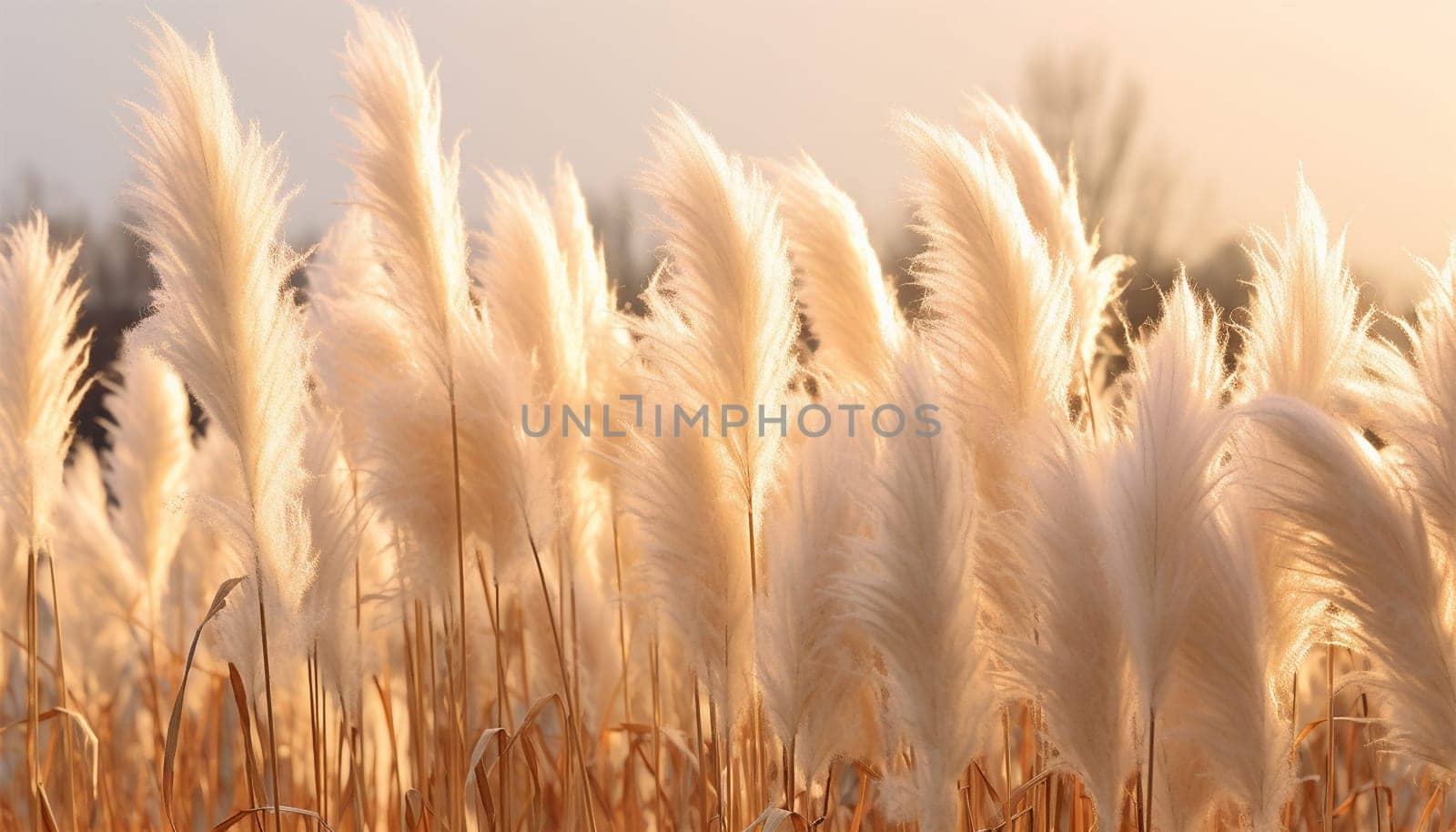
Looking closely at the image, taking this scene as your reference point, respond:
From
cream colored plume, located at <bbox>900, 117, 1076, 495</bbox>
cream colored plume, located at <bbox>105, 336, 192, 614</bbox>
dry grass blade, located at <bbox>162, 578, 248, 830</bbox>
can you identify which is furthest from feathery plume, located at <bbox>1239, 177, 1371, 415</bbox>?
cream colored plume, located at <bbox>105, 336, 192, 614</bbox>

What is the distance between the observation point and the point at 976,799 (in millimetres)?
2318

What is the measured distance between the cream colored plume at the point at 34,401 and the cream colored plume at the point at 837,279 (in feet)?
4.56

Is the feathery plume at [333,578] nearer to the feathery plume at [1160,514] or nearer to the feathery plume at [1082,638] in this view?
the feathery plume at [1082,638]

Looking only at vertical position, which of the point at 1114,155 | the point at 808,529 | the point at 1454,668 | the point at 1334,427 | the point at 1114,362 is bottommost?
the point at 1454,668

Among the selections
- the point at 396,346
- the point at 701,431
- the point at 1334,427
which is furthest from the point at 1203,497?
the point at 396,346

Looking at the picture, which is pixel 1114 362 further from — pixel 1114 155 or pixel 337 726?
pixel 337 726

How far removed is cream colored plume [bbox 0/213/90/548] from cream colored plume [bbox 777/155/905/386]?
1.39 metres

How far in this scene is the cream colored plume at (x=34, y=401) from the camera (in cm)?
242

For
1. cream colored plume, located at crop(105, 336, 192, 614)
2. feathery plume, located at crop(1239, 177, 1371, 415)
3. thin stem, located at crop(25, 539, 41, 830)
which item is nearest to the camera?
feathery plume, located at crop(1239, 177, 1371, 415)

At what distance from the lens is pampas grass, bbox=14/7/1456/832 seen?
1653 mm

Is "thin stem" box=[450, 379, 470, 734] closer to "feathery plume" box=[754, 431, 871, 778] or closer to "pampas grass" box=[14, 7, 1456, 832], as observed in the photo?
"pampas grass" box=[14, 7, 1456, 832]

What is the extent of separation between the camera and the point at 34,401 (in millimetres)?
2428

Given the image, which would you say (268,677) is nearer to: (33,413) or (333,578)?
(333,578)

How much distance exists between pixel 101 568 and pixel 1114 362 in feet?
29.0
